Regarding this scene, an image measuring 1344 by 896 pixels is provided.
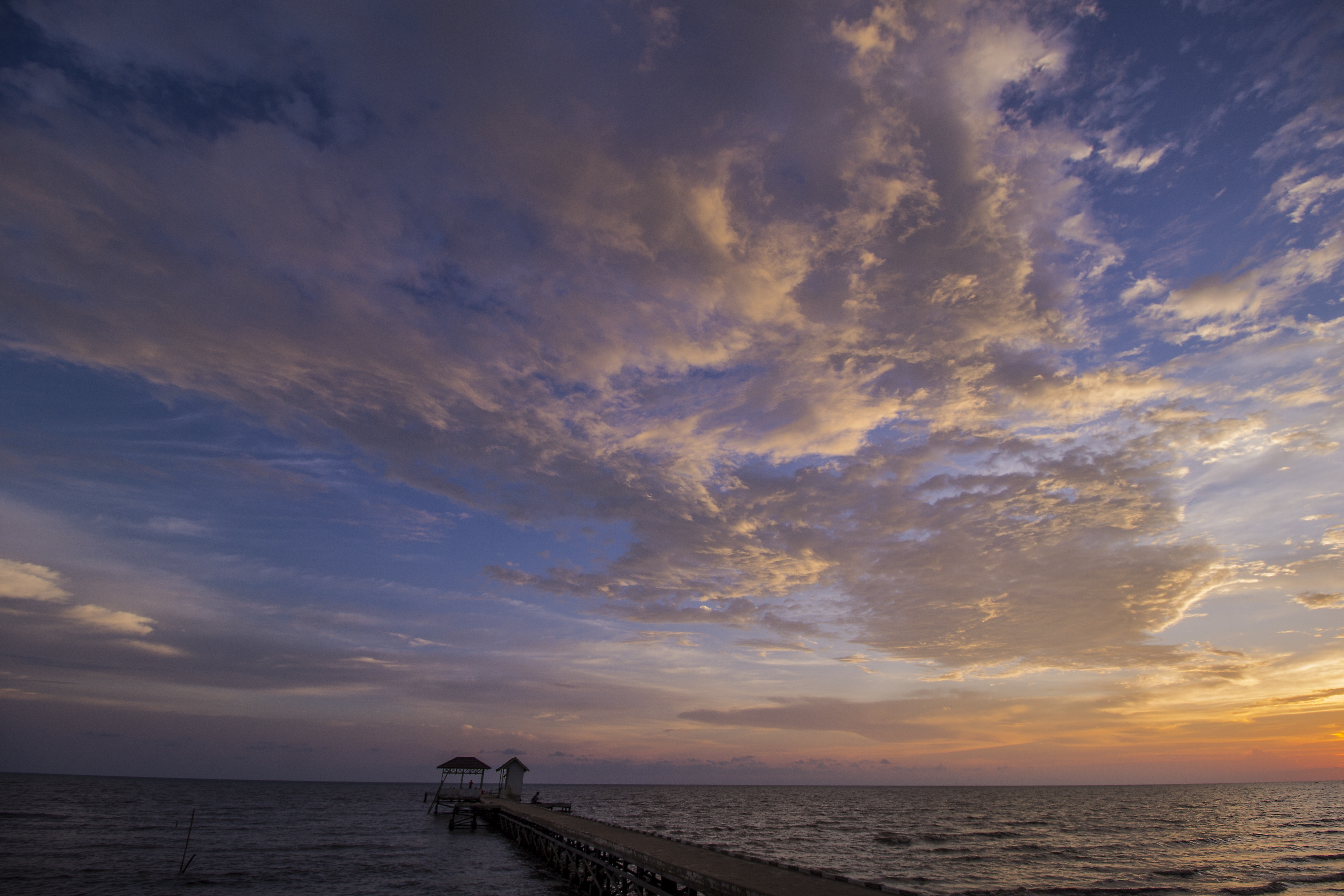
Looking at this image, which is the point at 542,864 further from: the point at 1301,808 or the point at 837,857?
the point at 1301,808

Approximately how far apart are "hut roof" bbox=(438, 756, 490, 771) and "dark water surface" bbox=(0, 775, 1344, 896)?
17.3 ft

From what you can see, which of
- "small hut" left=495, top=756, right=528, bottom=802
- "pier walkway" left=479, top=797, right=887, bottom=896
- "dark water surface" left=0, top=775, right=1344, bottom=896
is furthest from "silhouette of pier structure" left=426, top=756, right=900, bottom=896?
"small hut" left=495, top=756, right=528, bottom=802

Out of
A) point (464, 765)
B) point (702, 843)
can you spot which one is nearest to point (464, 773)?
point (464, 765)

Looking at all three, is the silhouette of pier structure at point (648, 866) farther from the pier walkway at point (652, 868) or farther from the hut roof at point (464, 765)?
the hut roof at point (464, 765)

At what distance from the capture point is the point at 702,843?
4078 centimetres

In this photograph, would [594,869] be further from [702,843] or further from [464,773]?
[464,773]

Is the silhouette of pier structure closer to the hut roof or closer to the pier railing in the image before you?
the pier railing

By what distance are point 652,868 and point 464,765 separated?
45620 mm

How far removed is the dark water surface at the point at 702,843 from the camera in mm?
29875

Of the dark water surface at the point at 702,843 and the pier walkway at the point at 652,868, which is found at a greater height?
the pier walkway at the point at 652,868

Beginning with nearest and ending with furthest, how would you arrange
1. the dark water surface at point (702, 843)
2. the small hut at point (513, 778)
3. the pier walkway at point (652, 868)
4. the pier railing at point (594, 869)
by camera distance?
the pier walkway at point (652, 868) < the pier railing at point (594, 869) < the dark water surface at point (702, 843) < the small hut at point (513, 778)

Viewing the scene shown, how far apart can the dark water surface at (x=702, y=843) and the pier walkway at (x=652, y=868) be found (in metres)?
1.54

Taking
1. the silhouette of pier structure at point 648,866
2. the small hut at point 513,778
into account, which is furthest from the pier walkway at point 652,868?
the small hut at point 513,778

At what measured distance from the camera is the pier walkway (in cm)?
1568
